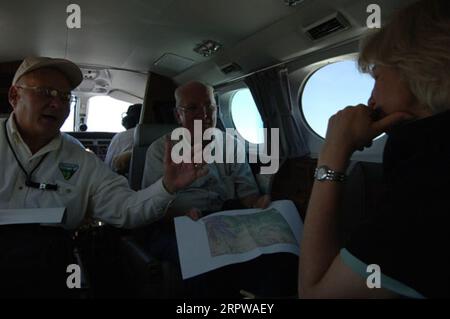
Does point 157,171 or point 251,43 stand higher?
point 251,43

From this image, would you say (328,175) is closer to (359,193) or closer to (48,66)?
(359,193)

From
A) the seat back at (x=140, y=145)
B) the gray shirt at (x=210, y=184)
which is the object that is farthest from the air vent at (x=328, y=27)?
the seat back at (x=140, y=145)

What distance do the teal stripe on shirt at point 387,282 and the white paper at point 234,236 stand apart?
0.54 meters

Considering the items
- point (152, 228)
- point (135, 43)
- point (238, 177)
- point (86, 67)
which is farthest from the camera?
point (86, 67)

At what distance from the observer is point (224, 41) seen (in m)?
2.98

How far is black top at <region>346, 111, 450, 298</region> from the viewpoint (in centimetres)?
55

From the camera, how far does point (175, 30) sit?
9.40 feet

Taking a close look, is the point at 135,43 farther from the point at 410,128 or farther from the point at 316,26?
the point at 410,128

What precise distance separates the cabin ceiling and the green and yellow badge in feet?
4.98

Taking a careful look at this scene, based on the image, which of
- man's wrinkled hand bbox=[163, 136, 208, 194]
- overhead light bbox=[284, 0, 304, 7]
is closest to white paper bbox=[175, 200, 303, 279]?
man's wrinkled hand bbox=[163, 136, 208, 194]

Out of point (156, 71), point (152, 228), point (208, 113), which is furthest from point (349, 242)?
point (156, 71)

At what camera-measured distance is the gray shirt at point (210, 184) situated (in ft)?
6.38

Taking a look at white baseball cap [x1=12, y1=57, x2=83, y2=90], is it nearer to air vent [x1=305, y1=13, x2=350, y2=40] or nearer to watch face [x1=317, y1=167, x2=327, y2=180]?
watch face [x1=317, y1=167, x2=327, y2=180]

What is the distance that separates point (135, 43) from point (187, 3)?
3.58ft
